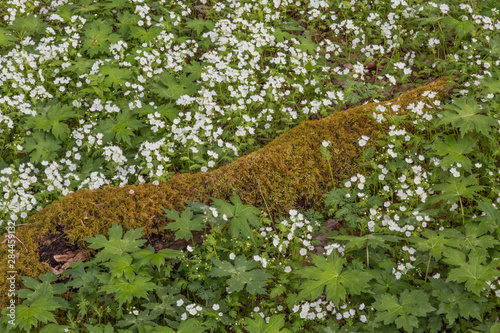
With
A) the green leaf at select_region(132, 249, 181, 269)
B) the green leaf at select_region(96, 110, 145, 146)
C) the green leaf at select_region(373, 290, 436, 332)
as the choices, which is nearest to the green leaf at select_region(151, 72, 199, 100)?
the green leaf at select_region(96, 110, 145, 146)

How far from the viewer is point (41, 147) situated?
18.6 feet

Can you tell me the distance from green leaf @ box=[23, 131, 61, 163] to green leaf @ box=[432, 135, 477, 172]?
4.48 metres

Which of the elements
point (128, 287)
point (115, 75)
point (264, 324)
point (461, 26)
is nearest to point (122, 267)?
point (128, 287)

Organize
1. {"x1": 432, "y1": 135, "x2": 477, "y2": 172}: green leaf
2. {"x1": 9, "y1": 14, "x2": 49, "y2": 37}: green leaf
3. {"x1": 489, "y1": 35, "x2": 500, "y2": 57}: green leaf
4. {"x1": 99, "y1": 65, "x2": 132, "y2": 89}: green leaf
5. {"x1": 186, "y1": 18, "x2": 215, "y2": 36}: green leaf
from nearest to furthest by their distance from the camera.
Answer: {"x1": 432, "y1": 135, "x2": 477, "y2": 172}: green leaf < {"x1": 489, "y1": 35, "x2": 500, "y2": 57}: green leaf < {"x1": 99, "y1": 65, "x2": 132, "y2": 89}: green leaf < {"x1": 186, "y1": 18, "x2": 215, "y2": 36}: green leaf < {"x1": 9, "y1": 14, "x2": 49, "y2": 37}: green leaf

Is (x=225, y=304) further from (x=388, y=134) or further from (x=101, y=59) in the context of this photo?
(x=101, y=59)

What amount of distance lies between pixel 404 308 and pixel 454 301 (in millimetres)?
447

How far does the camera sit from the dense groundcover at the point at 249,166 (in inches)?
158

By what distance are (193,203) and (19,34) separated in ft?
14.9

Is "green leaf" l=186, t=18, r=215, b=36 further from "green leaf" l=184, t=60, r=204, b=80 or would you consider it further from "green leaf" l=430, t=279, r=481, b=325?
"green leaf" l=430, t=279, r=481, b=325

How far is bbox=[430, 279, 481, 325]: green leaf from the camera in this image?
12.3ft

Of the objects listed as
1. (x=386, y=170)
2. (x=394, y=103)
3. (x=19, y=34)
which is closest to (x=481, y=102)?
(x=394, y=103)

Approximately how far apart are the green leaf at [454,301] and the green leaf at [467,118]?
69.1 inches

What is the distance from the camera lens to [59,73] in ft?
22.0

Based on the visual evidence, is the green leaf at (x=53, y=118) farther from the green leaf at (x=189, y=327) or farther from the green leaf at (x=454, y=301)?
the green leaf at (x=454, y=301)
